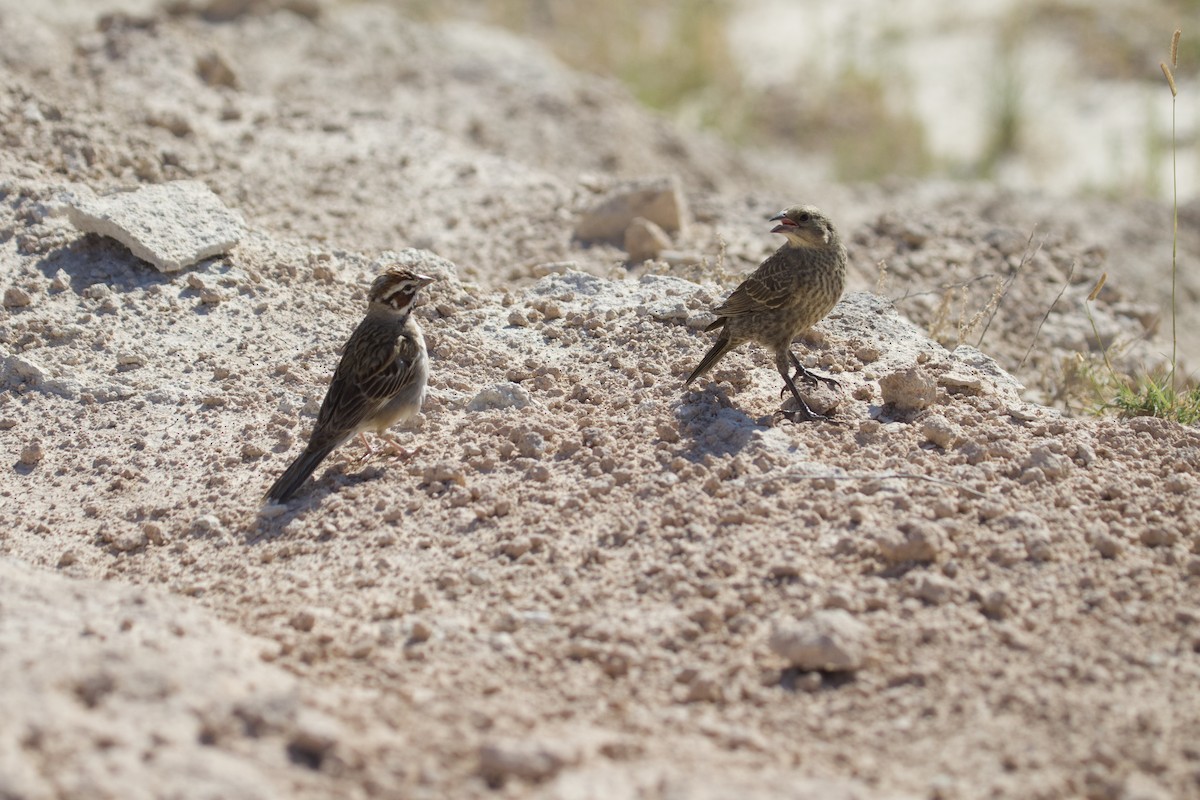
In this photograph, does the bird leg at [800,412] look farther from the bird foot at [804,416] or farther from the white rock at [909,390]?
the white rock at [909,390]

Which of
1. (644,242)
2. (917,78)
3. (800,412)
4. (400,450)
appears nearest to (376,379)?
(400,450)

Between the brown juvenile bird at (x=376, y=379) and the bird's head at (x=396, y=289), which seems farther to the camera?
Result: the bird's head at (x=396, y=289)

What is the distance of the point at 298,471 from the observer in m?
5.24

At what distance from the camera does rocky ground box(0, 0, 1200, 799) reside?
352 centimetres

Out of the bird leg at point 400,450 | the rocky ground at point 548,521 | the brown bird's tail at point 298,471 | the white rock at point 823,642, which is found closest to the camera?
the rocky ground at point 548,521

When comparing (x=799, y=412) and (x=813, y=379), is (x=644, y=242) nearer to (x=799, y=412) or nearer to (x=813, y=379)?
(x=813, y=379)

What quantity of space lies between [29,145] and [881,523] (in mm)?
5625

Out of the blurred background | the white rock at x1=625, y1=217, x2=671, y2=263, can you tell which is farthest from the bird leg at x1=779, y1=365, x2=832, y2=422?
the blurred background

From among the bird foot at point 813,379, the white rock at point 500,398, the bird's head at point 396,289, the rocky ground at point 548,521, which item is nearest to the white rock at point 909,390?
the rocky ground at point 548,521

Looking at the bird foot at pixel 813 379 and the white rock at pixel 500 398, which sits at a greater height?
the bird foot at pixel 813 379

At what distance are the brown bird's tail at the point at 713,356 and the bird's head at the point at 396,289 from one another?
1.37m

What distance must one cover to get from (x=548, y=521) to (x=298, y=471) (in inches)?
45.0

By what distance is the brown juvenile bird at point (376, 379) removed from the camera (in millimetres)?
5328

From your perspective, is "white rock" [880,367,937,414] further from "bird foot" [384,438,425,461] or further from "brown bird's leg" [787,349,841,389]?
"bird foot" [384,438,425,461]
